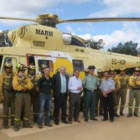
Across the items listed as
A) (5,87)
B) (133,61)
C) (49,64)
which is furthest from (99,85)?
(133,61)

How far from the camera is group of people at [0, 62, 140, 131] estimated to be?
7.09 meters

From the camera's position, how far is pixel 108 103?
28.0 ft

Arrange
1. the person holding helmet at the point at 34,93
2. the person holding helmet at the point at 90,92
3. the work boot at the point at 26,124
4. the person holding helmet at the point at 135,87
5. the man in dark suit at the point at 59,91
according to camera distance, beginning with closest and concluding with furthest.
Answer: the work boot at the point at 26,124 → the person holding helmet at the point at 34,93 → the man in dark suit at the point at 59,91 → the person holding helmet at the point at 90,92 → the person holding helmet at the point at 135,87

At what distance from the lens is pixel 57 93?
7766 mm

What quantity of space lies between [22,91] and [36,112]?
1.10 metres

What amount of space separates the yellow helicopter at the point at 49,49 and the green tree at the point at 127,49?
42.9 meters

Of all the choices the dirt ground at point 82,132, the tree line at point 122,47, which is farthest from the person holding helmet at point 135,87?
the tree line at point 122,47

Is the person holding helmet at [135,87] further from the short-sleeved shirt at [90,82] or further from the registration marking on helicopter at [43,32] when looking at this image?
the registration marking on helicopter at [43,32]

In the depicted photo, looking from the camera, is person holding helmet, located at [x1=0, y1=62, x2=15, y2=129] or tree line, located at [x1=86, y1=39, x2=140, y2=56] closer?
person holding helmet, located at [x1=0, y1=62, x2=15, y2=129]

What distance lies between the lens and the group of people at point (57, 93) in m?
7.09

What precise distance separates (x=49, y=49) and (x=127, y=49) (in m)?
46.9

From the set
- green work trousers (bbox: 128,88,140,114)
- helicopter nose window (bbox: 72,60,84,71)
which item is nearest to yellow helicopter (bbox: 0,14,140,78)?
helicopter nose window (bbox: 72,60,84,71)

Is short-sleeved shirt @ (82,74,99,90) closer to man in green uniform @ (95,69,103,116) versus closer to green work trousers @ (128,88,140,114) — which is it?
man in green uniform @ (95,69,103,116)

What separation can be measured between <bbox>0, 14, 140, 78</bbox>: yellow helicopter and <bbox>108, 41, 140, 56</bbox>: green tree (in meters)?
42.9
